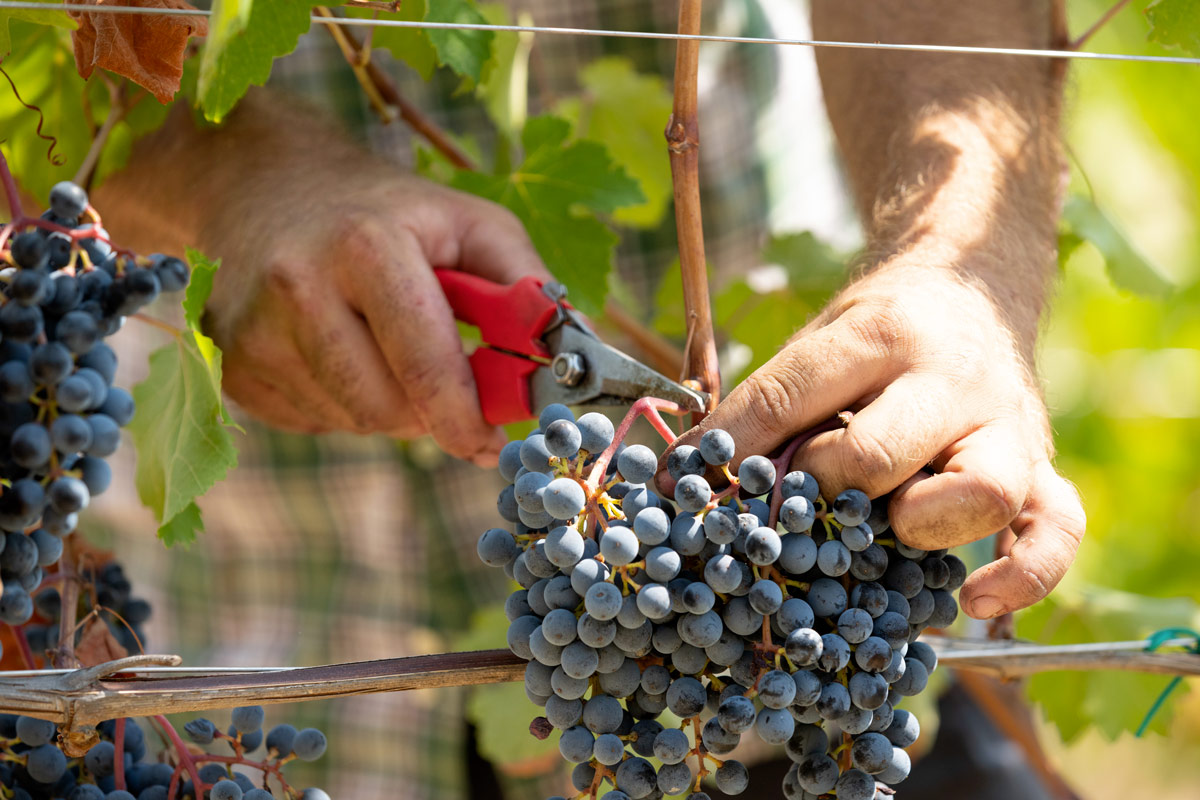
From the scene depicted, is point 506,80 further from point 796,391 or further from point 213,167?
point 796,391

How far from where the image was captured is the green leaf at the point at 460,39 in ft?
2.83

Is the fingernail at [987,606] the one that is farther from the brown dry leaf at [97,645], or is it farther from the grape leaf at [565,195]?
the brown dry leaf at [97,645]

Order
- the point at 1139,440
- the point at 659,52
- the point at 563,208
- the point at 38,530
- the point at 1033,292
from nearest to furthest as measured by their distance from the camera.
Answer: the point at 38,530 → the point at 1033,292 → the point at 563,208 → the point at 659,52 → the point at 1139,440

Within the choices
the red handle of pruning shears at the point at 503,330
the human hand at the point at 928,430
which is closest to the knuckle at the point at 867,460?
the human hand at the point at 928,430

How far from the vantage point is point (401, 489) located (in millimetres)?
2104

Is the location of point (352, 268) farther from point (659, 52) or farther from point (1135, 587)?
point (1135, 587)

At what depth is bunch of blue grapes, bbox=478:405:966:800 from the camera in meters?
0.61

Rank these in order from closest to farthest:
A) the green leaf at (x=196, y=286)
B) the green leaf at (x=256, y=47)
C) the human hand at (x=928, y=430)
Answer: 1. the human hand at (x=928, y=430)
2. the green leaf at (x=256, y=47)
3. the green leaf at (x=196, y=286)

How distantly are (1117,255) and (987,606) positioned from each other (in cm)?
86

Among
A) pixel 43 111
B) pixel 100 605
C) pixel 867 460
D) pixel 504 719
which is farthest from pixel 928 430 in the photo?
pixel 504 719

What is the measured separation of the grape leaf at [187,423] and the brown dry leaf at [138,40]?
18cm

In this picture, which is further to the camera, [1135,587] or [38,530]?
[1135,587]

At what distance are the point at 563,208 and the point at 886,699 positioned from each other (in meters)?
0.72

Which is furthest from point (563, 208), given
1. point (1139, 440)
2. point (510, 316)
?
point (1139, 440)
